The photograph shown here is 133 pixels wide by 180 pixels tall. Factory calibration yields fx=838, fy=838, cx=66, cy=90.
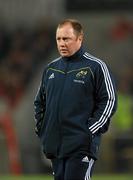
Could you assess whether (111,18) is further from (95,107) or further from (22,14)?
(95,107)

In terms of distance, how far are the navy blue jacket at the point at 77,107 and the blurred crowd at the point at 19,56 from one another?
1208 centimetres

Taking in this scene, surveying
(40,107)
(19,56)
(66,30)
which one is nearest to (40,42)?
(19,56)

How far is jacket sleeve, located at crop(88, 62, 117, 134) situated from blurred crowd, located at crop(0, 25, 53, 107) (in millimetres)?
12158

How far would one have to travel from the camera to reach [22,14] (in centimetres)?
2091

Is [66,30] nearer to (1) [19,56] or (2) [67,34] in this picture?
(2) [67,34]

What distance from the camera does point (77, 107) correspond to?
7195mm

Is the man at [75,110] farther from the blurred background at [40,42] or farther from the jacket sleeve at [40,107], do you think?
the blurred background at [40,42]

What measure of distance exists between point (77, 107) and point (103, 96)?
25cm

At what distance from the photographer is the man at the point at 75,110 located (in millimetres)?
7180

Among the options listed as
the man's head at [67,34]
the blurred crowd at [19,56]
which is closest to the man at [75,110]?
the man's head at [67,34]

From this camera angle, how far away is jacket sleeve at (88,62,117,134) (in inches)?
284

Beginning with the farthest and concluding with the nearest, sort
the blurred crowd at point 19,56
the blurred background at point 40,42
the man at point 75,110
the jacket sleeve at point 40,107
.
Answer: the blurred crowd at point 19,56, the blurred background at point 40,42, the jacket sleeve at point 40,107, the man at point 75,110

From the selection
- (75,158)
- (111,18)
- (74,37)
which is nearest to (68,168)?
(75,158)

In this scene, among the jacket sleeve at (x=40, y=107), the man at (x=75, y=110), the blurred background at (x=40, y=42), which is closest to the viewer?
the man at (x=75, y=110)
